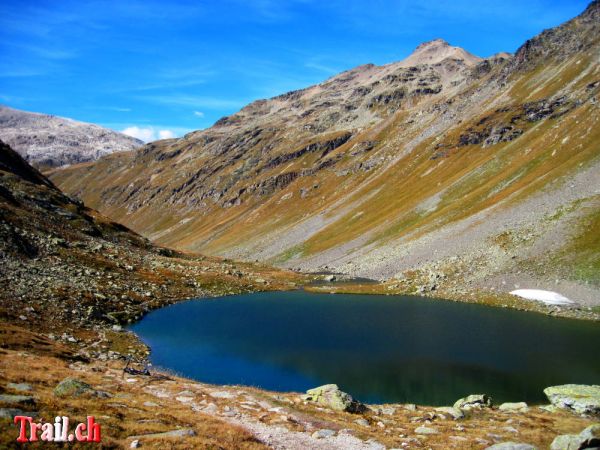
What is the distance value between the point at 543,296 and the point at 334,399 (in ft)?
178

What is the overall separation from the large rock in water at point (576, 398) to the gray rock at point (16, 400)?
3655cm

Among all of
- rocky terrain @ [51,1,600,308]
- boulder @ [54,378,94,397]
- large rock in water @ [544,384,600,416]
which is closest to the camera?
boulder @ [54,378,94,397]

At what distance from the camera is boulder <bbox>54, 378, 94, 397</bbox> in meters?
22.0

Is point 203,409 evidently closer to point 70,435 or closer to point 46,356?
point 70,435

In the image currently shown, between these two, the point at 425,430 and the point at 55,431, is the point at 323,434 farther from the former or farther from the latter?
the point at 55,431

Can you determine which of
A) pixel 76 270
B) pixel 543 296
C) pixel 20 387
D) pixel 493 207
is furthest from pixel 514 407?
pixel 493 207

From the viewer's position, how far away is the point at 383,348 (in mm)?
52688

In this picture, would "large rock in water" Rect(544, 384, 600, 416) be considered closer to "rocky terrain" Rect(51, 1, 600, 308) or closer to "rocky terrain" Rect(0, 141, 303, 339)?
"rocky terrain" Rect(51, 1, 600, 308)

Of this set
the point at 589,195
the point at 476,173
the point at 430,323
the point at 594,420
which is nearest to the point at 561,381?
the point at 594,420

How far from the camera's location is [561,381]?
41.1 meters

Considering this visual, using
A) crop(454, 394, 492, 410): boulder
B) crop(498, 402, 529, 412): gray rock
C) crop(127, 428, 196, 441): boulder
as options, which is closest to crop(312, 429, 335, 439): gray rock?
crop(127, 428, 196, 441): boulder

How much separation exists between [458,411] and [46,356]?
3205 centimetres

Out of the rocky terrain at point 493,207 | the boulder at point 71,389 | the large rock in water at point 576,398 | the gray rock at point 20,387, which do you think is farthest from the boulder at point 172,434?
Result: the rocky terrain at point 493,207

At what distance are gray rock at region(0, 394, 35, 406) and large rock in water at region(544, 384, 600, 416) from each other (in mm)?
36549
